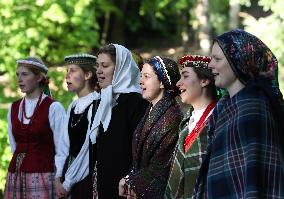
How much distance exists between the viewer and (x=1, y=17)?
933 centimetres

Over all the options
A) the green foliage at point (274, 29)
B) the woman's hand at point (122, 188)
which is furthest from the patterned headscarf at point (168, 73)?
the green foliage at point (274, 29)

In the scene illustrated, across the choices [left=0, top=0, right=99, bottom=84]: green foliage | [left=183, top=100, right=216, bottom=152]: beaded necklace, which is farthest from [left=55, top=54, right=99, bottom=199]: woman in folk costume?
[left=0, top=0, right=99, bottom=84]: green foliage

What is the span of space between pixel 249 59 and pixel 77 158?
7.60 feet

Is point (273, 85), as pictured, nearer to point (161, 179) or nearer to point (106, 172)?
point (161, 179)

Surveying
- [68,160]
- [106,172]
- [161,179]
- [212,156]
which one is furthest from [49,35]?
[212,156]

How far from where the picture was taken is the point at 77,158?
17.5 ft

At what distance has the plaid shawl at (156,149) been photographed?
4316 millimetres

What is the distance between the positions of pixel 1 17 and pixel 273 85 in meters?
6.57

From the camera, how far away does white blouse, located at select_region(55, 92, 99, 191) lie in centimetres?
531

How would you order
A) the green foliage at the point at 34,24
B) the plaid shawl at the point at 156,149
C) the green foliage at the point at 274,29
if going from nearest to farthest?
the plaid shawl at the point at 156,149
the green foliage at the point at 274,29
the green foliage at the point at 34,24

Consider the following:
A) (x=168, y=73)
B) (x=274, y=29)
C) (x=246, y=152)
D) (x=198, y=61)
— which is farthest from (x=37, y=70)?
(x=274, y=29)

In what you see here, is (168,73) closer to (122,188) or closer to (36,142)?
(122,188)

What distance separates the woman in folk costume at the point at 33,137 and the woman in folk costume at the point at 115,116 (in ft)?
2.65

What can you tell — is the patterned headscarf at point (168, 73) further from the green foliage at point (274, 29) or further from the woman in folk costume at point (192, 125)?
the green foliage at point (274, 29)
